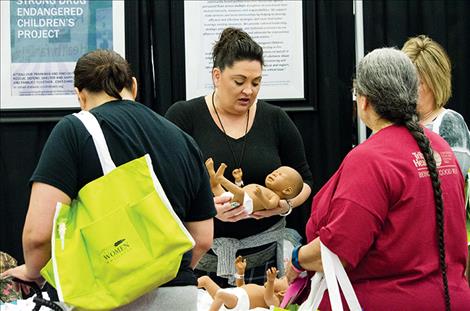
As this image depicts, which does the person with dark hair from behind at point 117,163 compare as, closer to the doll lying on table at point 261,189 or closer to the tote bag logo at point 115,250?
the tote bag logo at point 115,250

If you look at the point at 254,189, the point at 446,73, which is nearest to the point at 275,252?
the point at 254,189

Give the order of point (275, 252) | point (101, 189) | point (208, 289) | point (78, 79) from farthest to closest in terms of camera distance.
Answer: point (275, 252)
point (208, 289)
point (78, 79)
point (101, 189)

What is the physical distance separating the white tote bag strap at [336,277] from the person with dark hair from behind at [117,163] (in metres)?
0.36

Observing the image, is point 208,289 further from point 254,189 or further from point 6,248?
point 6,248

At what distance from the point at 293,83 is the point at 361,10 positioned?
0.54 meters

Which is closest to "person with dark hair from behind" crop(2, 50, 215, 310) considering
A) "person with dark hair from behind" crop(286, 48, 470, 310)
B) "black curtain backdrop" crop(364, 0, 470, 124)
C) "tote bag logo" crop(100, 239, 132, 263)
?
"tote bag logo" crop(100, 239, 132, 263)

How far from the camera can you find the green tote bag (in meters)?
1.97

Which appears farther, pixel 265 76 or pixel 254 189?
pixel 265 76

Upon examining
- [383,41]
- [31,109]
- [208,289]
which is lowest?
[208,289]

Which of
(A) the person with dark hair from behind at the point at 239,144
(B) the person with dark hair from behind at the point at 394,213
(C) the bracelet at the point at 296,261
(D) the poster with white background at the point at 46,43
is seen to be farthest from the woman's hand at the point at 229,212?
(D) the poster with white background at the point at 46,43

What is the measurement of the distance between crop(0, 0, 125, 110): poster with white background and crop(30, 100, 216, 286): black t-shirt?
6.91 feet

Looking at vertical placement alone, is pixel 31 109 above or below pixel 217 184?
above

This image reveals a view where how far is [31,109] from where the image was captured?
13.8ft

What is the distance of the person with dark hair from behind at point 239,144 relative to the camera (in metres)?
3.33
